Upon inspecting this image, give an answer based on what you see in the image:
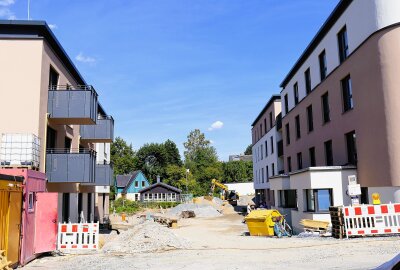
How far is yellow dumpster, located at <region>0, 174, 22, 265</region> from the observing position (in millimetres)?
9836

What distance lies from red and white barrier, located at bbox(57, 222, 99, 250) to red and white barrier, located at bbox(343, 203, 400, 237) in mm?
9799

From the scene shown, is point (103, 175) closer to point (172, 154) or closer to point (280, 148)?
point (280, 148)

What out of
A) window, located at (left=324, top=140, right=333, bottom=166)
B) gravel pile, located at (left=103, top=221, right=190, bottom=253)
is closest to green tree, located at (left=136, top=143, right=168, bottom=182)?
window, located at (left=324, top=140, right=333, bottom=166)

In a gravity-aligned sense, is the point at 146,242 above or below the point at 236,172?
below

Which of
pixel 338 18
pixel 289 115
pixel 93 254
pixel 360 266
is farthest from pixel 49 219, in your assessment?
pixel 289 115

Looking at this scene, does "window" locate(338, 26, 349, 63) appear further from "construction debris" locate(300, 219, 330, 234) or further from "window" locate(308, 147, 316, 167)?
"construction debris" locate(300, 219, 330, 234)

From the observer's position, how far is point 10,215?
1030 centimetres

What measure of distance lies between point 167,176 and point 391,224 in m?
79.0

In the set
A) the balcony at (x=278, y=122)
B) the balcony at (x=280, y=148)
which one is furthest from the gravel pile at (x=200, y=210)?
the balcony at (x=278, y=122)

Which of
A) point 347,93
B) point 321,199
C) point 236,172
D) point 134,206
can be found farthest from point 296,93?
point 236,172

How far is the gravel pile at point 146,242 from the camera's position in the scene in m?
13.5

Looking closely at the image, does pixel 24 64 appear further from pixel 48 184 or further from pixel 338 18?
pixel 338 18

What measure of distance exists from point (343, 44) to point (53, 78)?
50.8 ft

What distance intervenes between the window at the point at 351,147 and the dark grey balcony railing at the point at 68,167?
1334cm
